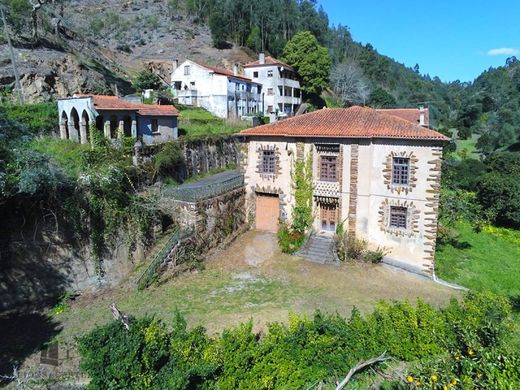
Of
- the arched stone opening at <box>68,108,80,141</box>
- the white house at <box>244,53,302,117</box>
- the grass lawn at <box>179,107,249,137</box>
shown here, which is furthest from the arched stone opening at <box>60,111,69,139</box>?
the white house at <box>244,53,302,117</box>

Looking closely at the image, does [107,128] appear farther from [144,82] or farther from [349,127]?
[144,82]

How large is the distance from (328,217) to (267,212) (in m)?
3.90

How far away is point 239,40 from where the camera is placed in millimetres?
76000

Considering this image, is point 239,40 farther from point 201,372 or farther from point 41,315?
point 201,372

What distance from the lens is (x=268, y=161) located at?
22859 millimetres

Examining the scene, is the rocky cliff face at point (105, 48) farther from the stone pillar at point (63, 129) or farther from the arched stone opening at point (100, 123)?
the arched stone opening at point (100, 123)

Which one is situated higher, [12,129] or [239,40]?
[239,40]

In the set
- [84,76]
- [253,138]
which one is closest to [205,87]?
[84,76]

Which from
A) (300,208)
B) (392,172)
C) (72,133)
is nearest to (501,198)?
(392,172)

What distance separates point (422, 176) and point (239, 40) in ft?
215

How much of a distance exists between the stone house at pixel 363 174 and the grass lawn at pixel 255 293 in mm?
2047

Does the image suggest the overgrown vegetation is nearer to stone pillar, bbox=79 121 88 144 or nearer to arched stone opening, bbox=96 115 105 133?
stone pillar, bbox=79 121 88 144

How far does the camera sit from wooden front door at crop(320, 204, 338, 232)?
21.8m

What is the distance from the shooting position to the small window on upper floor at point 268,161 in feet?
74.4
